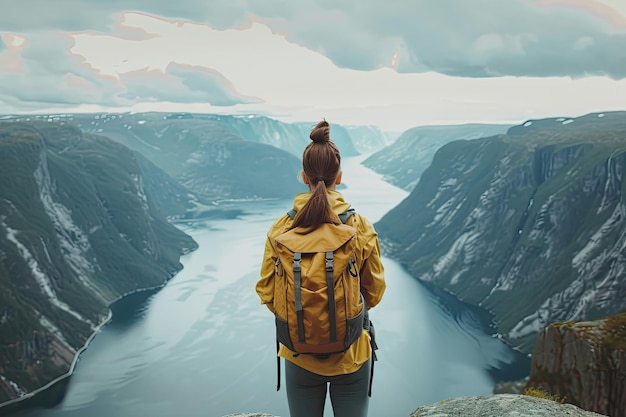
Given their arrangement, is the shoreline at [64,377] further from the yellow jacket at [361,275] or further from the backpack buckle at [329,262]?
the backpack buckle at [329,262]

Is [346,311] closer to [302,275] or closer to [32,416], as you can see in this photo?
[302,275]

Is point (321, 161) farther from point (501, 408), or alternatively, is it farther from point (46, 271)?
point (46, 271)

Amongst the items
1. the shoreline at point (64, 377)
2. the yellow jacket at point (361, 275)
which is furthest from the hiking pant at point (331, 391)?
the shoreline at point (64, 377)

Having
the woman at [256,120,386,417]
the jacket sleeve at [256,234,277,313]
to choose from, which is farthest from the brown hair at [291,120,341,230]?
the jacket sleeve at [256,234,277,313]

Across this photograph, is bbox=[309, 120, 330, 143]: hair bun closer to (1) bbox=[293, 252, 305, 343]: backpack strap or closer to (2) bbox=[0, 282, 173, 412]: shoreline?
(1) bbox=[293, 252, 305, 343]: backpack strap

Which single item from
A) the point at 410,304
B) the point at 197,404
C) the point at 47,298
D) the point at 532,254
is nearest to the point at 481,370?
the point at 410,304

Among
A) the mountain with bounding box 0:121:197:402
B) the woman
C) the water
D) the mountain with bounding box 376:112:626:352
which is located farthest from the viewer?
the mountain with bounding box 376:112:626:352
